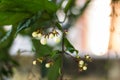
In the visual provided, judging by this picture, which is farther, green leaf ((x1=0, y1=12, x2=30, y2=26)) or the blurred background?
the blurred background

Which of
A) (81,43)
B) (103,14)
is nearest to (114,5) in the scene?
(103,14)

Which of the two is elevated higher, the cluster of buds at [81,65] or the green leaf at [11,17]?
the green leaf at [11,17]

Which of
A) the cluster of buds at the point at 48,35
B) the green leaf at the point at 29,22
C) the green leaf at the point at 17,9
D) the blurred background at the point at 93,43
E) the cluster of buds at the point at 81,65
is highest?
the green leaf at the point at 17,9

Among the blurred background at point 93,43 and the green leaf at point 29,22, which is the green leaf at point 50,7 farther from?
the blurred background at point 93,43

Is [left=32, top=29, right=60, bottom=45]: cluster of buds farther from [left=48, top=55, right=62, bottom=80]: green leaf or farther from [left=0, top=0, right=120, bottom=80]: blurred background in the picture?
[left=0, top=0, right=120, bottom=80]: blurred background

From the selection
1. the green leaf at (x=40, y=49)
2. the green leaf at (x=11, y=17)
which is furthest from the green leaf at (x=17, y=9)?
the green leaf at (x=40, y=49)

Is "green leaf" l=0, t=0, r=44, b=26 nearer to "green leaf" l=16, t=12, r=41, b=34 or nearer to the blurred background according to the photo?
"green leaf" l=16, t=12, r=41, b=34

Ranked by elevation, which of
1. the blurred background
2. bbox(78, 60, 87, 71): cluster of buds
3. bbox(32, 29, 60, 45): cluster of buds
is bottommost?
the blurred background

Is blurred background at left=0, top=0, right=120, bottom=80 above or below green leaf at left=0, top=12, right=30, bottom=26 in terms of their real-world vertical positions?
below

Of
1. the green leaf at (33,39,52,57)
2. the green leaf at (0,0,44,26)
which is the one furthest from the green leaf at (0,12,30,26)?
the green leaf at (33,39,52,57)
